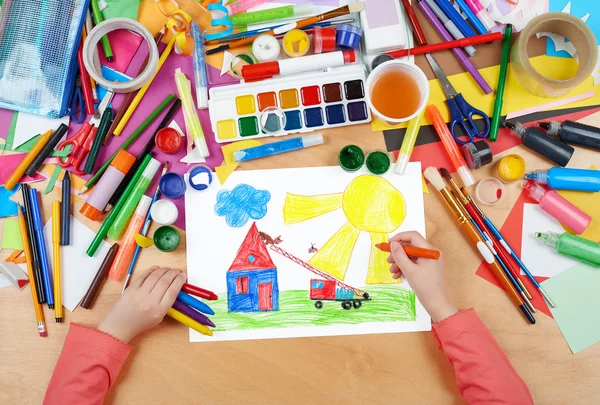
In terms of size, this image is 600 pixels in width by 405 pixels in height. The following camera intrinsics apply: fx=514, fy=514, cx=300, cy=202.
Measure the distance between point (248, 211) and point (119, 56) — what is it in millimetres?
468

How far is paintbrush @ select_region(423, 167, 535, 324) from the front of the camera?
1.13 m

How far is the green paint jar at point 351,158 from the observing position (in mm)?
1147

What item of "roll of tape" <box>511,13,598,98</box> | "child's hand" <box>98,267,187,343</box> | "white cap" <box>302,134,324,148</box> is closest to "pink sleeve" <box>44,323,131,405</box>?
"child's hand" <box>98,267,187,343</box>

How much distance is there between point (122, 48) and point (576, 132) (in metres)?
1.05

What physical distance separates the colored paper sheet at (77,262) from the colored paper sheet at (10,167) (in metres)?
0.11

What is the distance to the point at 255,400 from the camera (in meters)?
1.12

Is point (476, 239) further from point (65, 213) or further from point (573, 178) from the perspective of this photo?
point (65, 213)

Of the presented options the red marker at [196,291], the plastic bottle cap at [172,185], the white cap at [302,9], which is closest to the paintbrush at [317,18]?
the white cap at [302,9]

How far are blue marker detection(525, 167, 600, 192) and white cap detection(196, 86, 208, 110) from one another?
769 mm

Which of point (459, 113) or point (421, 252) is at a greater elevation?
point (459, 113)

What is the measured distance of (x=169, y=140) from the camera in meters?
1.16

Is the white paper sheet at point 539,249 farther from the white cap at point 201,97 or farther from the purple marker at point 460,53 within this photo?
the white cap at point 201,97

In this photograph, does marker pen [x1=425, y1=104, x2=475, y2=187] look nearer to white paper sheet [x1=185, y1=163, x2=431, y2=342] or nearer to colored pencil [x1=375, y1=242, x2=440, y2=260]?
white paper sheet [x1=185, y1=163, x2=431, y2=342]

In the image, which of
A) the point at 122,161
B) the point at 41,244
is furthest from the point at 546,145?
the point at 41,244
